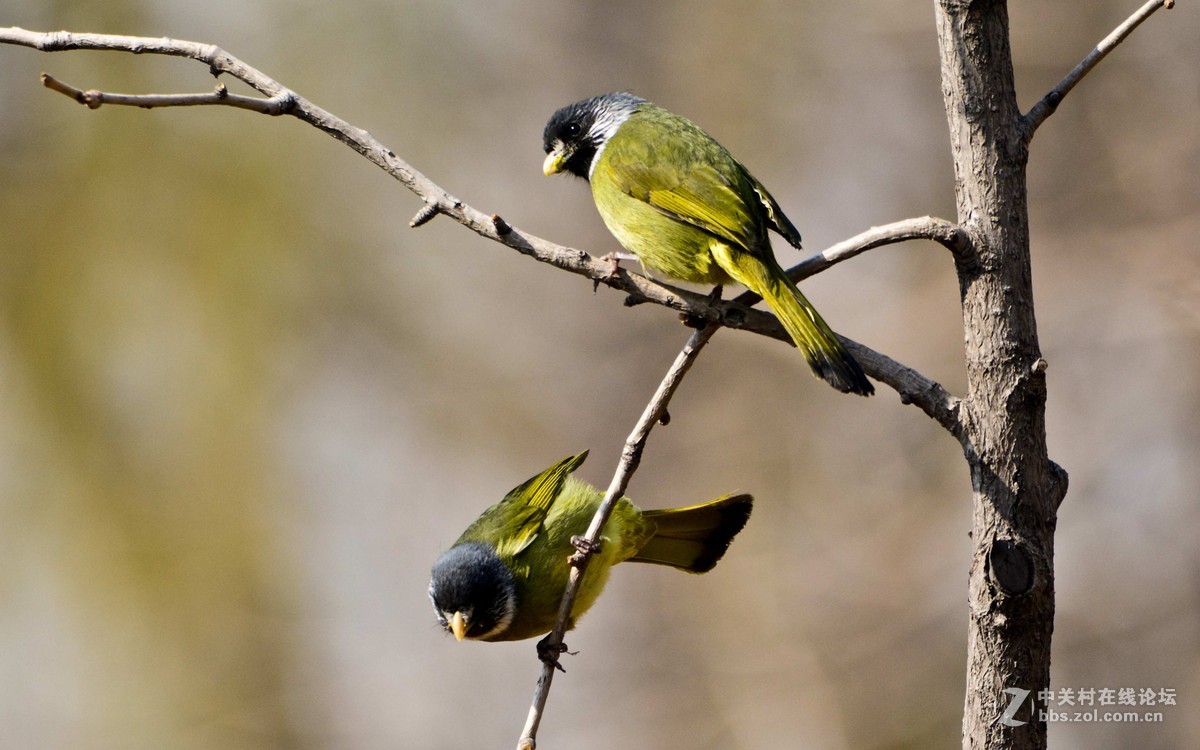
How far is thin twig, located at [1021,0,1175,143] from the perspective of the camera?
97.1 inches

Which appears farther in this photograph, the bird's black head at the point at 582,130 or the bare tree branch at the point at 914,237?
the bird's black head at the point at 582,130

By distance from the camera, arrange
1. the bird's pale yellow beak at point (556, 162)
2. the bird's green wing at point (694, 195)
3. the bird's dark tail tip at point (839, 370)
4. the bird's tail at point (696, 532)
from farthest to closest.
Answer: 1. the bird's pale yellow beak at point (556, 162)
2. the bird's tail at point (696, 532)
3. the bird's green wing at point (694, 195)
4. the bird's dark tail tip at point (839, 370)

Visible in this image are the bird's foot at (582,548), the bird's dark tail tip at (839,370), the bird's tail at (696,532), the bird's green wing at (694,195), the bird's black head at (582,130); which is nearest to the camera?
the bird's dark tail tip at (839,370)

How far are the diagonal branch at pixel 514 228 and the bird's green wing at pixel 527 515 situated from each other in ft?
4.50

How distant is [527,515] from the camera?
413 cm

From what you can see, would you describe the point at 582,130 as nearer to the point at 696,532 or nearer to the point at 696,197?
the point at 696,197

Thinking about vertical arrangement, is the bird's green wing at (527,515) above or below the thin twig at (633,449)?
above

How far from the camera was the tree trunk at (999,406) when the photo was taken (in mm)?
2375

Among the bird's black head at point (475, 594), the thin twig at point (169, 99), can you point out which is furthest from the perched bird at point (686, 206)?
the thin twig at point (169, 99)

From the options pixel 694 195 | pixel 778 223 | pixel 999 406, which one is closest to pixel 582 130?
pixel 694 195

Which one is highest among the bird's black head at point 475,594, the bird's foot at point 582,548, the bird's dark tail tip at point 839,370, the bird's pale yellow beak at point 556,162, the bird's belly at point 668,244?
the bird's pale yellow beak at point 556,162

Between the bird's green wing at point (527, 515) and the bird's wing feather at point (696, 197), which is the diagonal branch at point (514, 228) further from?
the bird's green wing at point (527, 515)

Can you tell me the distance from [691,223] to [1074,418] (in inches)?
194

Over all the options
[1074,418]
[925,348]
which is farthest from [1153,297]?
[925,348]
